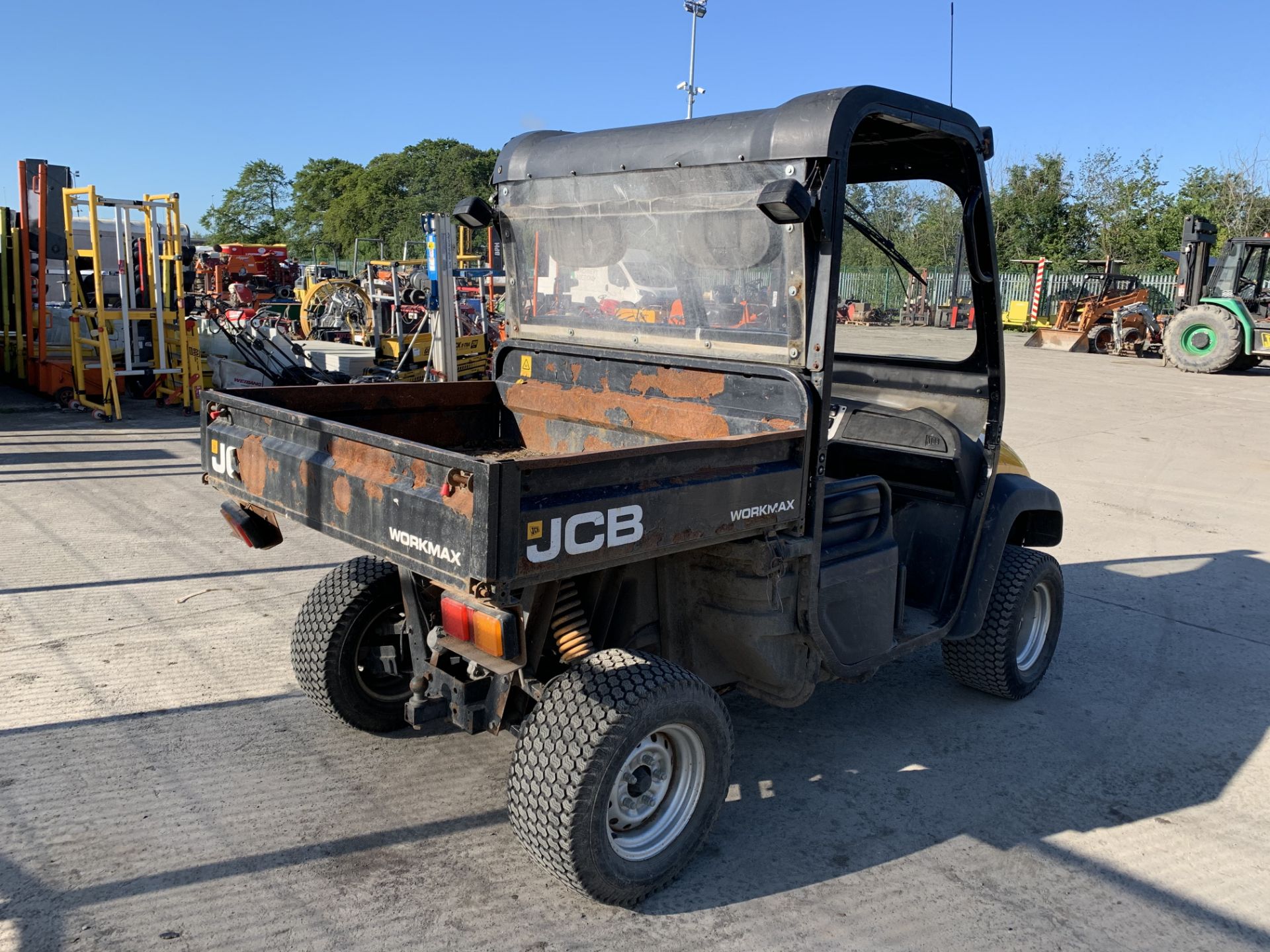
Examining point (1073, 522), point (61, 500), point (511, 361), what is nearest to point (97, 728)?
point (511, 361)

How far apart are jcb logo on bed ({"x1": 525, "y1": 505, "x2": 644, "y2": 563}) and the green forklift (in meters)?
19.8

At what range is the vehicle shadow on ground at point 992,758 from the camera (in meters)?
3.30

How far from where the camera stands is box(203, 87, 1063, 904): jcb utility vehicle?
282 centimetres

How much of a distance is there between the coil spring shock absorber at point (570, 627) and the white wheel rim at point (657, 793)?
0.38m

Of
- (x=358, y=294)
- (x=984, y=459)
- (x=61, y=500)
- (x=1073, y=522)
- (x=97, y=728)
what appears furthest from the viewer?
(x=358, y=294)

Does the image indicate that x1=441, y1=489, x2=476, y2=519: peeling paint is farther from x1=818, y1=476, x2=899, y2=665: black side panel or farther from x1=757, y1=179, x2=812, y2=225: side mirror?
x1=818, y1=476, x2=899, y2=665: black side panel

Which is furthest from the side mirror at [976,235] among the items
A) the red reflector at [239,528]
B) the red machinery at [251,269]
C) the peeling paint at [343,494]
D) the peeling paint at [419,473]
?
the red machinery at [251,269]

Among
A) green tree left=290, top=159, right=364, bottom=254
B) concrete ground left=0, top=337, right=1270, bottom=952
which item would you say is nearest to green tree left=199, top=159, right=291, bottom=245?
green tree left=290, top=159, right=364, bottom=254

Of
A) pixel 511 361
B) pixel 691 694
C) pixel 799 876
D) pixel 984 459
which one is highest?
pixel 511 361

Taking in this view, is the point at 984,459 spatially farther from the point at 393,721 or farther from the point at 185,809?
the point at 185,809

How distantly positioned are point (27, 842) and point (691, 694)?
6.94 feet

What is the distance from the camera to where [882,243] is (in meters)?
3.90

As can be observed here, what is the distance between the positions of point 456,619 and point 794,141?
5.81 feet

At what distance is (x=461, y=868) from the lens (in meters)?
3.12
